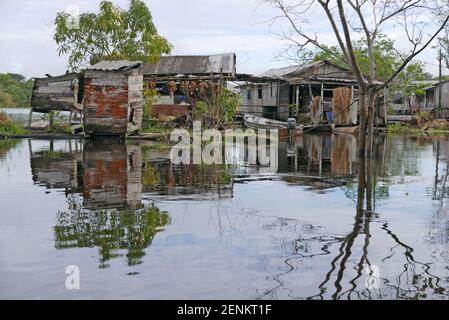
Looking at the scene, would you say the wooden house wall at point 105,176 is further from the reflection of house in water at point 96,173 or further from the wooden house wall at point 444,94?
the wooden house wall at point 444,94

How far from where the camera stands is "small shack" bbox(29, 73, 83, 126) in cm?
2669

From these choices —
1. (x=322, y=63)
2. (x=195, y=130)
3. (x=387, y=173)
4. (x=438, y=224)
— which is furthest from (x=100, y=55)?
(x=438, y=224)

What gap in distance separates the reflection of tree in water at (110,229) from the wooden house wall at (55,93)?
63.1 feet

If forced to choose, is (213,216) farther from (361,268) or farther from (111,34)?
(111,34)

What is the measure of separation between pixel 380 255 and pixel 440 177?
25.0 ft

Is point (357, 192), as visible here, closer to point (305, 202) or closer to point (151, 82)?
point (305, 202)

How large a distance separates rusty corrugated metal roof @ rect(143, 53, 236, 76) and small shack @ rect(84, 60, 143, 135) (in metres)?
12.4

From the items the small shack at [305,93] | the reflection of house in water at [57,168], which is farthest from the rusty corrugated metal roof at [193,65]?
the reflection of house in water at [57,168]

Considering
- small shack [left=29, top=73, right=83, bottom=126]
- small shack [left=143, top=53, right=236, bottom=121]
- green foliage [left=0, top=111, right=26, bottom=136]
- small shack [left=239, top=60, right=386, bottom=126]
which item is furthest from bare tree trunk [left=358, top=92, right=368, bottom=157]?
green foliage [left=0, top=111, right=26, bottom=136]

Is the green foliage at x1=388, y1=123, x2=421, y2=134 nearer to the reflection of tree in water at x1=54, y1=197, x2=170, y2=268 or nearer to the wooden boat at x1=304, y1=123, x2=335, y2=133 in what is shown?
the wooden boat at x1=304, y1=123, x2=335, y2=133

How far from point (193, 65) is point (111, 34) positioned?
6.97 meters

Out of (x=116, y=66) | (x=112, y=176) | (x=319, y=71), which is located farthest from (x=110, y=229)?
(x=319, y=71)

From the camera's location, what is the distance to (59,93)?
27078 mm

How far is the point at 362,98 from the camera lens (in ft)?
48.7
